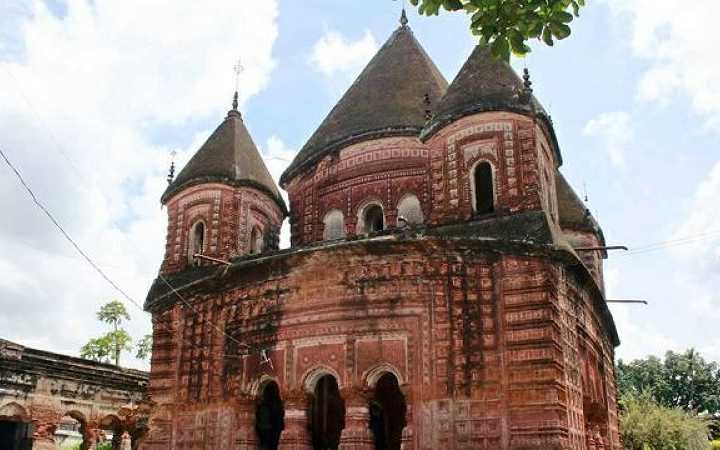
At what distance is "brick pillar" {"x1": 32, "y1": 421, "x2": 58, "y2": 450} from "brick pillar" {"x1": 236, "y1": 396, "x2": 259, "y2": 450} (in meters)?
7.52

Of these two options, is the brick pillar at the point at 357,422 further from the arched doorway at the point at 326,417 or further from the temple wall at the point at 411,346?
the arched doorway at the point at 326,417

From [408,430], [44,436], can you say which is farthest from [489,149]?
[44,436]

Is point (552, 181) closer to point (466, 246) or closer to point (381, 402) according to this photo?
point (466, 246)

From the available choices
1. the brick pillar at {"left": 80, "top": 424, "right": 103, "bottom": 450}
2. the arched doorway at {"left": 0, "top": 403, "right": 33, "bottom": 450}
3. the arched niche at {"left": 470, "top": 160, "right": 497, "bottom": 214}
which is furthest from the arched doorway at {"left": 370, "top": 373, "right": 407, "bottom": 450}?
the arched doorway at {"left": 0, "top": 403, "right": 33, "bottom": 450}

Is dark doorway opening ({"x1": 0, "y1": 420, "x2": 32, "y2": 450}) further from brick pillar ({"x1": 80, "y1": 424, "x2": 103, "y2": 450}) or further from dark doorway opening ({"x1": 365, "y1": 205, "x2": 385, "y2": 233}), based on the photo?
dark doorway opening ({"x1": 365, "y1": 205, "x2": 385, "y2": 233})

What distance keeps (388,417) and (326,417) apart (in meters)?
1.42

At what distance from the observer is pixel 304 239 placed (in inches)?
705

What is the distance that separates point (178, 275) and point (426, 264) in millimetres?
8017

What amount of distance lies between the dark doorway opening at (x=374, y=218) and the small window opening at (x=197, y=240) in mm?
4498

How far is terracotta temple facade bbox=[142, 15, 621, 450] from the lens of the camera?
11484mm

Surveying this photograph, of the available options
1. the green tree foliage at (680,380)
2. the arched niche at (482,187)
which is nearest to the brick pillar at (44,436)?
the arched niche at (482,187)

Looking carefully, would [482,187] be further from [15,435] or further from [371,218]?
[15,435]

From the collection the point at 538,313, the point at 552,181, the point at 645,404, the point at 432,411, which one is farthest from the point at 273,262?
the point at 645,404

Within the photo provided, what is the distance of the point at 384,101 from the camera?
701 inches
